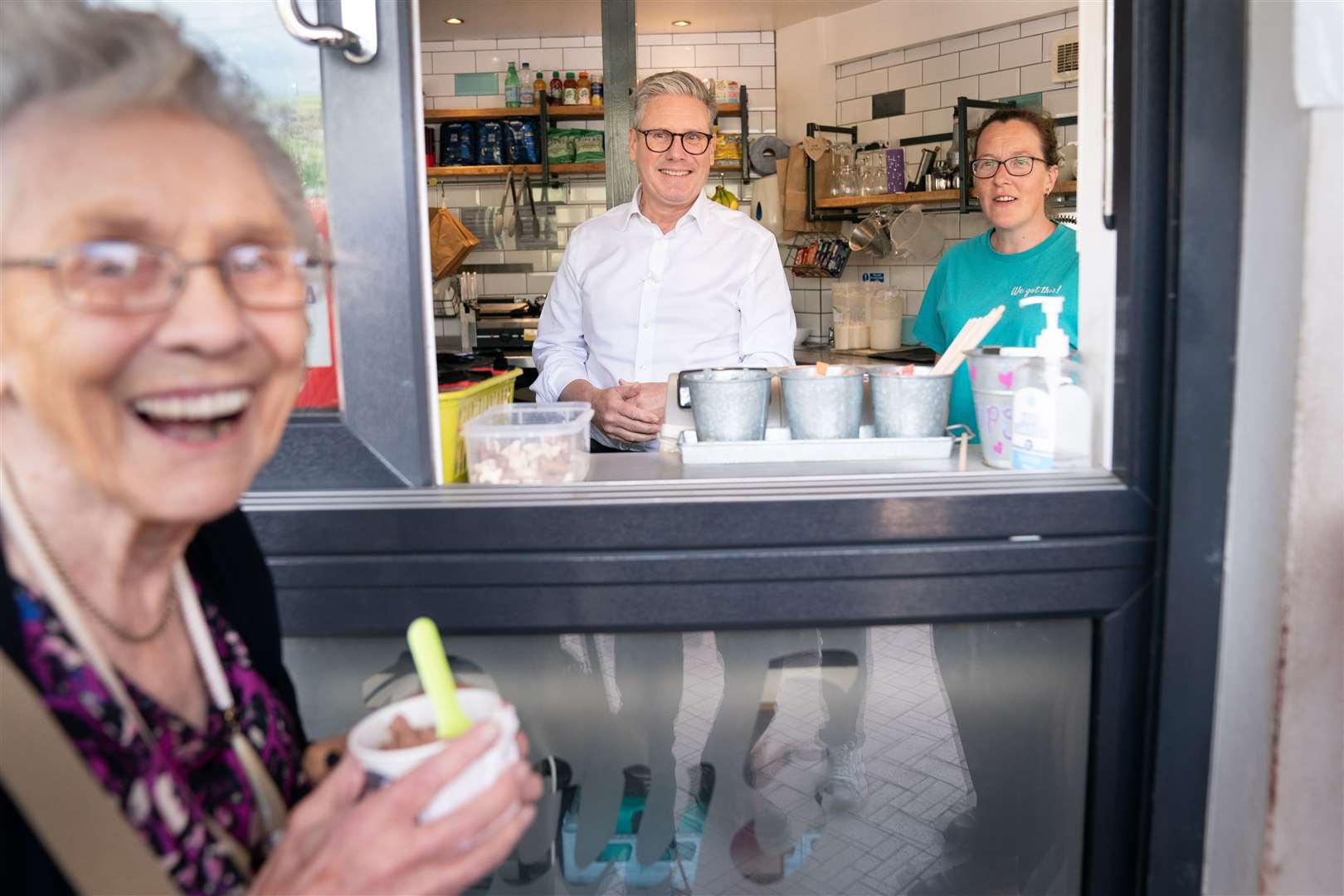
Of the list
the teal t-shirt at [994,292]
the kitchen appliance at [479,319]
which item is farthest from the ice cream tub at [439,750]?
the kitchen appliance at [479,319]

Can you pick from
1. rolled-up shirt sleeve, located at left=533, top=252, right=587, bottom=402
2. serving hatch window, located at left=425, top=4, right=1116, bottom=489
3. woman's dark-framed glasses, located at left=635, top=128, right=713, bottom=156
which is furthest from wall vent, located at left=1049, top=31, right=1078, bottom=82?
rolled-up shirt sleeve, located at left=533, top=252, right=587, bottom=402

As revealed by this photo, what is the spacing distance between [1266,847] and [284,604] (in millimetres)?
1523

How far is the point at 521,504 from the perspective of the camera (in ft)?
5.57

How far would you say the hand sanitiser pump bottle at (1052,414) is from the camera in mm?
1842

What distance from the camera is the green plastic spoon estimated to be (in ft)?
3.04

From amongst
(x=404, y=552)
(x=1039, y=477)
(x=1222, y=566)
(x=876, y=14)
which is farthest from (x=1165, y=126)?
(x=876, y=14)

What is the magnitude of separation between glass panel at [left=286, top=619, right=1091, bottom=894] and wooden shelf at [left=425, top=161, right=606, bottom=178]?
4.95 metres

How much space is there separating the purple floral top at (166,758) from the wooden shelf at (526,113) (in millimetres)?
5681

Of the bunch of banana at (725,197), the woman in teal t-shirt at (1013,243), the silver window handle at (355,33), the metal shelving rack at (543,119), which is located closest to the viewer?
the silver window handle at (355,33)

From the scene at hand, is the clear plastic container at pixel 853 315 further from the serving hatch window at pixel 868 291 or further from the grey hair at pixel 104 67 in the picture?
the grey hair at pixel 104 67

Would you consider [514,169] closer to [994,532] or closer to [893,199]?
[893,199]

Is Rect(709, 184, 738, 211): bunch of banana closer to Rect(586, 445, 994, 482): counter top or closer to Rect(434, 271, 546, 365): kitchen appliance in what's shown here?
Rect(434, 271, 546, 365): kitchen appliance

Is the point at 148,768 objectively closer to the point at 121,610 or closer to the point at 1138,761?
the point at 121,610

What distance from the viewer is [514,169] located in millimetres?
6523
